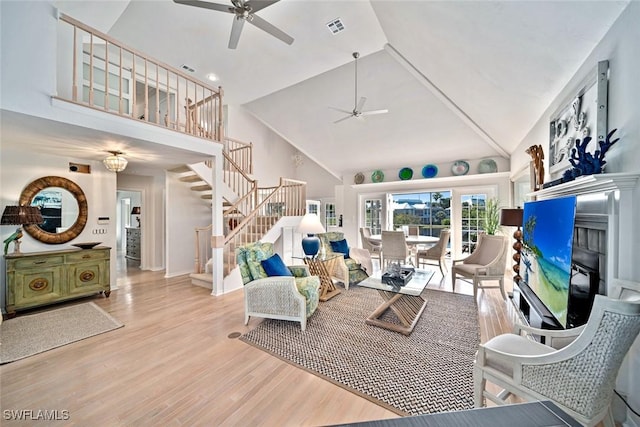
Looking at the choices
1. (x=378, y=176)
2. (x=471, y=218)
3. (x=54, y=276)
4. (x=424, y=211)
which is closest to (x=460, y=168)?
(x=471, y=218)

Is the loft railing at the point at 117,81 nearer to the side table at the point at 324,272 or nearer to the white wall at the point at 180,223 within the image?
the white wall at the point at 180,223

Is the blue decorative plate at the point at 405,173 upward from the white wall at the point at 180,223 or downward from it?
upward

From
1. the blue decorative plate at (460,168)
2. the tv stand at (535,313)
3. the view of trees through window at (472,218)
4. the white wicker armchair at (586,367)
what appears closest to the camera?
the white wicker armchair at (586,367)

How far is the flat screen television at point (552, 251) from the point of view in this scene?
1.70 m

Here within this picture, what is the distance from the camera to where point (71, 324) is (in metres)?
2.91

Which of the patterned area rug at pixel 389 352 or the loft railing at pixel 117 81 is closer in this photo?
the patterned area rug at pixel 389 352

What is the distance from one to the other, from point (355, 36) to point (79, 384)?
5316 millimetres

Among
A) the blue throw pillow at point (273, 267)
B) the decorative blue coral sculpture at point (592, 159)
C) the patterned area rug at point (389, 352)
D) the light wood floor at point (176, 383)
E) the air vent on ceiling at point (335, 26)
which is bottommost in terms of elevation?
the light wood floor at point (176, 383)

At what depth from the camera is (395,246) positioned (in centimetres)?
482

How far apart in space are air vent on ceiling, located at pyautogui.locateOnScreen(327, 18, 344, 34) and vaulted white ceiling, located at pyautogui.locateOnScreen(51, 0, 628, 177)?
0.08 meters

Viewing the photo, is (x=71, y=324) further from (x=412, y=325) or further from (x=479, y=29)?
(x=479, y=29)

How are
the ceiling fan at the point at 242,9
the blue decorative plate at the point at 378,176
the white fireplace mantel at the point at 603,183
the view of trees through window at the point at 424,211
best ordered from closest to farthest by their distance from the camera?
the white fireplace mantel at the point at 603,183
the ceiling fan at the point at 242,9
the view of trees through window at the point at 424,211
the blue decorative plate at the point at 378,176

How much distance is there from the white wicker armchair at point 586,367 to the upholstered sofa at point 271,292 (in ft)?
6.14

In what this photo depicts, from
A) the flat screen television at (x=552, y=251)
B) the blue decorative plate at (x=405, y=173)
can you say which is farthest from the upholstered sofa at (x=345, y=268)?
the blue decorative plate at (x=405, y=173)
